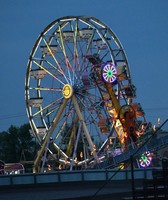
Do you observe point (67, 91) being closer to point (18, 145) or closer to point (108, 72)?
point (108, 72)

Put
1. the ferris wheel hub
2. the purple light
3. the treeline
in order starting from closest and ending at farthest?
the ferris wheel hub
the purple light
the treeline

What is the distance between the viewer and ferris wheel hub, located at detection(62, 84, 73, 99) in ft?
194

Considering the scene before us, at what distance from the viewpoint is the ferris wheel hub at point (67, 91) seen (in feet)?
194

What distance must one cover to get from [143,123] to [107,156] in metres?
6.60

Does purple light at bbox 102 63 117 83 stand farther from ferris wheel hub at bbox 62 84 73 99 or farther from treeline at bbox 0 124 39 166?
treeline at bbox 0 124 39 166

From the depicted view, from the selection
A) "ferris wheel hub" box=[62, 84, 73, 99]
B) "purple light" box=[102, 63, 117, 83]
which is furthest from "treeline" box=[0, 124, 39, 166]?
"ferris wheel hub" box=[62, 84, 73, 99]

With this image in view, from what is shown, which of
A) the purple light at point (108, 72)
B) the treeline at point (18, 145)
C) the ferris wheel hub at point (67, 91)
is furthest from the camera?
the treeline at point (18, 145)

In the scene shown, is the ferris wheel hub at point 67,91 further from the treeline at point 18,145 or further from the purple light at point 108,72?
the treeline at point 18,145

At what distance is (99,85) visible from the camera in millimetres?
62438

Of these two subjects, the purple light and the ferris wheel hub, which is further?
the purple light

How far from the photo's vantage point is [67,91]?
59.6 metres

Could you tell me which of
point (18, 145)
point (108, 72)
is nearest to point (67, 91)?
point (108, 72)

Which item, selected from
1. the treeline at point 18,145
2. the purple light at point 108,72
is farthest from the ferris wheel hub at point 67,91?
the treeline at point 18,145

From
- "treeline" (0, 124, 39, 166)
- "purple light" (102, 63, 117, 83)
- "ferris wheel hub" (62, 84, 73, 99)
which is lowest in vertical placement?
"treeline" (0, 124, 39, 166)
